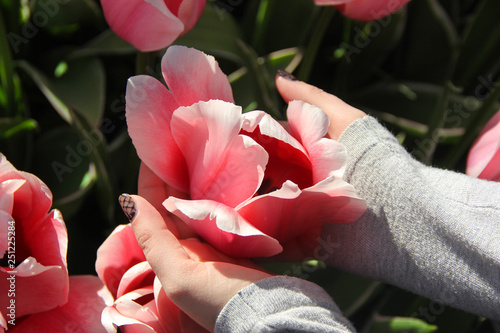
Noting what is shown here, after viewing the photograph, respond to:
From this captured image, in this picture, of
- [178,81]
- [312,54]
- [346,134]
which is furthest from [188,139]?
[312,54]

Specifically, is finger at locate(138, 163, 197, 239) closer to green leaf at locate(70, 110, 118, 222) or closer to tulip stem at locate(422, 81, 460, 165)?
green leaf at locate(70, 110, 118, 222)

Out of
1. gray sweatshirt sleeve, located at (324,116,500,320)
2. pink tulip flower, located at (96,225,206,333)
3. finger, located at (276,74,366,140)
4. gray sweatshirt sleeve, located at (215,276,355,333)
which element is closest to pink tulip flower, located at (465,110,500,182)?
gray sweatshirt sleeve, located at (324,116,500,320)

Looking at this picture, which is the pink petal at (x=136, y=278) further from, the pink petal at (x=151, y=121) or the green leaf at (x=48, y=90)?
the green leaf at (x=48, y=90)

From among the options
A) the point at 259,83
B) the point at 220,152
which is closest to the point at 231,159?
the point at 220,152

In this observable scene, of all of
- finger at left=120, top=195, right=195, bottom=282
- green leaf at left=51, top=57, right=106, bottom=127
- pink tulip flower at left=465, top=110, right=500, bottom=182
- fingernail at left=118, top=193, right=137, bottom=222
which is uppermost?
pink tulip flower at left=465, top=110, right=500, bottom=182

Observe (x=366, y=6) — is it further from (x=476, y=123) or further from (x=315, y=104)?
(x=476, y=123)

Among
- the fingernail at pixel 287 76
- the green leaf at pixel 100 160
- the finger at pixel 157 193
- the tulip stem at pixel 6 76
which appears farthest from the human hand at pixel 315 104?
the tulip stem at pixel 6 76
